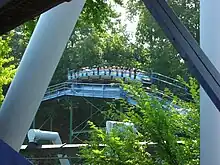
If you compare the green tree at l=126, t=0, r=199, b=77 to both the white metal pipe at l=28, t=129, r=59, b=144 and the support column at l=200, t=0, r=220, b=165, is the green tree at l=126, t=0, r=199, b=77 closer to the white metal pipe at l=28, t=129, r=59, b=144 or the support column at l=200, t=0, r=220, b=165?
Result: the white metal pipe at l=28, t=129, r=59, b=144

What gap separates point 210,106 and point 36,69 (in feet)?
7.53

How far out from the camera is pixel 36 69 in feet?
19.4

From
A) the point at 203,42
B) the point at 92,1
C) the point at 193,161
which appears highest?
the point at 92,1

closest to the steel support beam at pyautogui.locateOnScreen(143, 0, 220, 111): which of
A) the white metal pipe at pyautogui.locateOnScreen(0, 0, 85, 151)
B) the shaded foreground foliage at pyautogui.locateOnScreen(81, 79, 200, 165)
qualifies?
the white metal pipe at pyautogui.locateOnScreen(0, 0, 85, 151)

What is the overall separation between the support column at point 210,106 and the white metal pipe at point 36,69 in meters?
1.68

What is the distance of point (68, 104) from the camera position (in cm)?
2344

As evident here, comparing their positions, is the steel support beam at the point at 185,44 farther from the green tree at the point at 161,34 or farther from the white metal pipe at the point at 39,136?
the green tree at the point at 161,34

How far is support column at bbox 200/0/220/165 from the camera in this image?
→ 486 cm

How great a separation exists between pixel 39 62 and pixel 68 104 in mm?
17635

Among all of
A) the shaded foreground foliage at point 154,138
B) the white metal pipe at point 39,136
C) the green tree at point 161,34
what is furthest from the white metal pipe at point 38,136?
the green tree at point 161,34

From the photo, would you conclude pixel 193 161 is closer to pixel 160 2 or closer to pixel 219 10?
pixel 219 10

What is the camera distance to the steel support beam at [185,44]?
113 inches

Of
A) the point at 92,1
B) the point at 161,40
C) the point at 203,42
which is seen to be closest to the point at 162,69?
the point at 161,40

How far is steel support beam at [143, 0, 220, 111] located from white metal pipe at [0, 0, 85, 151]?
3.00m
